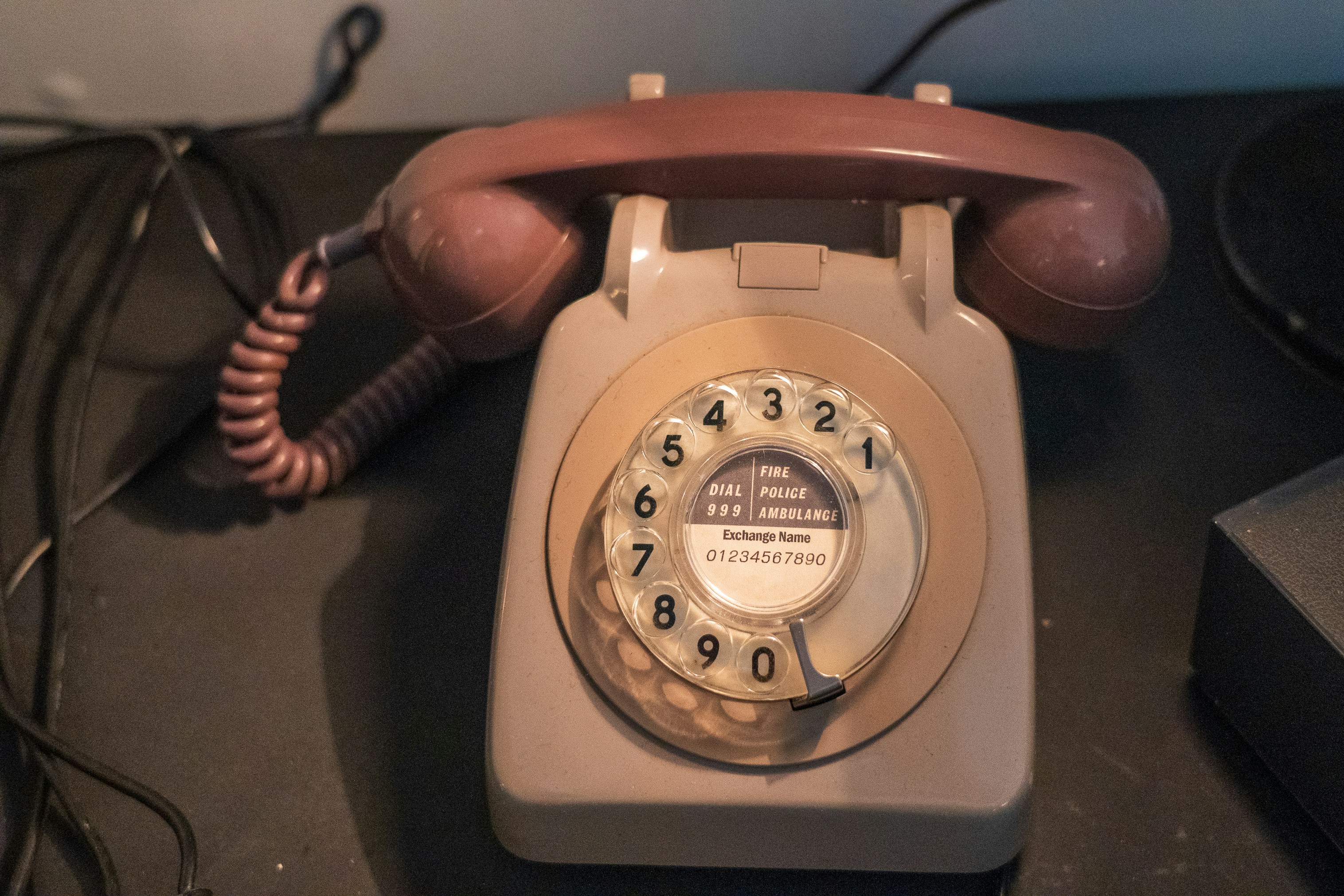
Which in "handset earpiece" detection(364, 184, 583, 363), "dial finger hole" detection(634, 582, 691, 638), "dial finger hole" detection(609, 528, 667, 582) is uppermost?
"handset earpiece" detection(364, 184, 583, 363)

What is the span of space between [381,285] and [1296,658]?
2.33 ft

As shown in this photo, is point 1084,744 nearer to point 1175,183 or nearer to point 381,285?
point 1175,183

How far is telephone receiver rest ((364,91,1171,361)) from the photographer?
0.59 meters

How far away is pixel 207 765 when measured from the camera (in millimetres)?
627

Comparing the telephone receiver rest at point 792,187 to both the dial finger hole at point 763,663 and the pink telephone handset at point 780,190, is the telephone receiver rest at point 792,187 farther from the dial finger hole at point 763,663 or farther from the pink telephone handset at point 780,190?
the dial finger hole at point 763,663

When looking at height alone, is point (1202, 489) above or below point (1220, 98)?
below

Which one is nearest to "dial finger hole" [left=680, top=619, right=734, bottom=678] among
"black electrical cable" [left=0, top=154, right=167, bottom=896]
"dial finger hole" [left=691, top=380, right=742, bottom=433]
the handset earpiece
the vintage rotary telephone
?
the vintage rotary telephone

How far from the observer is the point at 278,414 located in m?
0.73

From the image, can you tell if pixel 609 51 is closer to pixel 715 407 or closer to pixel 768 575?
pixel 715 407

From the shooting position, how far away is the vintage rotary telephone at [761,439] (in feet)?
1.67

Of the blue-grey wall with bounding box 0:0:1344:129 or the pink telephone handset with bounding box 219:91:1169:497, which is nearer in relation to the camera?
the pink telephone handset with bounding box 219:91:1169:497

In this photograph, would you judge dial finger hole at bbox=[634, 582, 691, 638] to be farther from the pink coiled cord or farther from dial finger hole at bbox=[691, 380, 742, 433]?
the pink coiled cord

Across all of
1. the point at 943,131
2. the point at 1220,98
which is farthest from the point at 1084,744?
the point at 1220,98

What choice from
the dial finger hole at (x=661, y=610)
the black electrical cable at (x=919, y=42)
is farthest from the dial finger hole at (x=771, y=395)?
the black electrical cable at (x=919, y=42)
